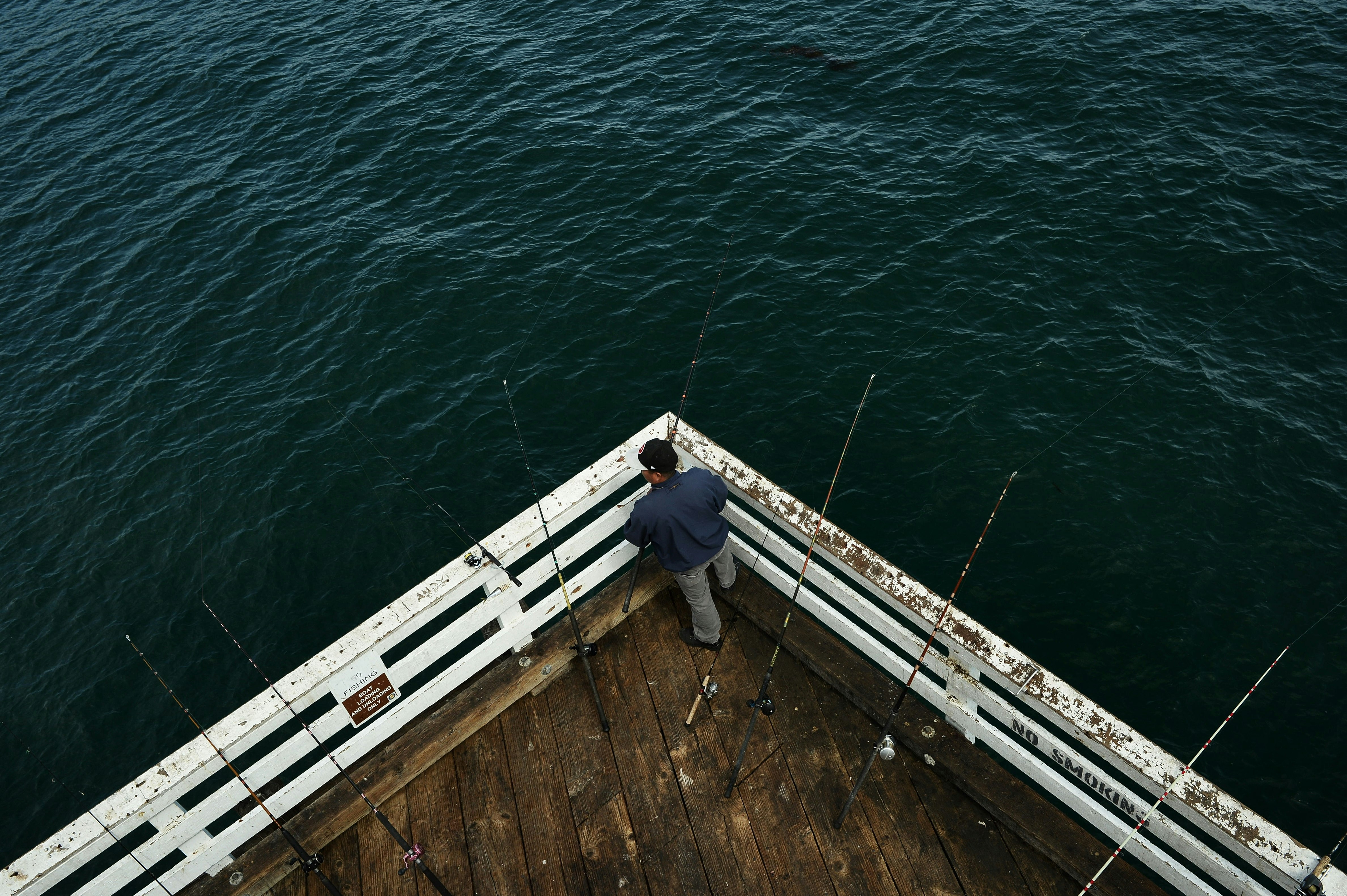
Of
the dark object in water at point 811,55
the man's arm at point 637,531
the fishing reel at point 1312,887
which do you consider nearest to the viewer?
the fishing reel at point 1312,887

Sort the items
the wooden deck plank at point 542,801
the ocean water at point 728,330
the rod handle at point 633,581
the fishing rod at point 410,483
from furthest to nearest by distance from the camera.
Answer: the fishing rod at point 410,483 < the ocean water at point 728,330 < the rod handle at point 633,581 < the wooden deck plank at point 542,801

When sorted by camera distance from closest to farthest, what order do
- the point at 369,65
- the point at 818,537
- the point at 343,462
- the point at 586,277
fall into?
the point at 818,537 < the point at 343,462 < the point at 586,277 < the point at 369,65

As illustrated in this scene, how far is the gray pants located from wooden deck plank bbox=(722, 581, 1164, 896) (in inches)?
11.0

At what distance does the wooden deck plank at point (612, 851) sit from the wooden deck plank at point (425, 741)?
3.25ft

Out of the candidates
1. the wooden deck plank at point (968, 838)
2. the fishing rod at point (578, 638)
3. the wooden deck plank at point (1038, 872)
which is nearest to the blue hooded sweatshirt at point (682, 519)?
the fishing rod at point (578, 638)

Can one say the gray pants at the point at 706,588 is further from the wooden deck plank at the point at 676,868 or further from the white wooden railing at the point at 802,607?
the wooden deck plank at the point at 676,868

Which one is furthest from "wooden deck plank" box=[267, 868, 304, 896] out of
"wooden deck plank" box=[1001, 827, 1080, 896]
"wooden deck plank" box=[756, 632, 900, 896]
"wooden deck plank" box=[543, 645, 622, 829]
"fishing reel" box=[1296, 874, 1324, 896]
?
"fishing reel" box=[1296, 874, 1324, 896]

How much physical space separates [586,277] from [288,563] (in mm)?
7086

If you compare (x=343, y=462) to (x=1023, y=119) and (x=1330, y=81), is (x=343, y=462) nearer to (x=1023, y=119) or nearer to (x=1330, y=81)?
(x=1023, y=119)

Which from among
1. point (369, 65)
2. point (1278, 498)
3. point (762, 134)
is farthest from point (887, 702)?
point (369, 65)

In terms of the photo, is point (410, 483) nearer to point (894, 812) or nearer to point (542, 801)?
point (542, 801)

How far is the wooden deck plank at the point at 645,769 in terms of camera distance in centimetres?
448

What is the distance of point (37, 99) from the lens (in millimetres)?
22031

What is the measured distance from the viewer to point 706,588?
205 inches
